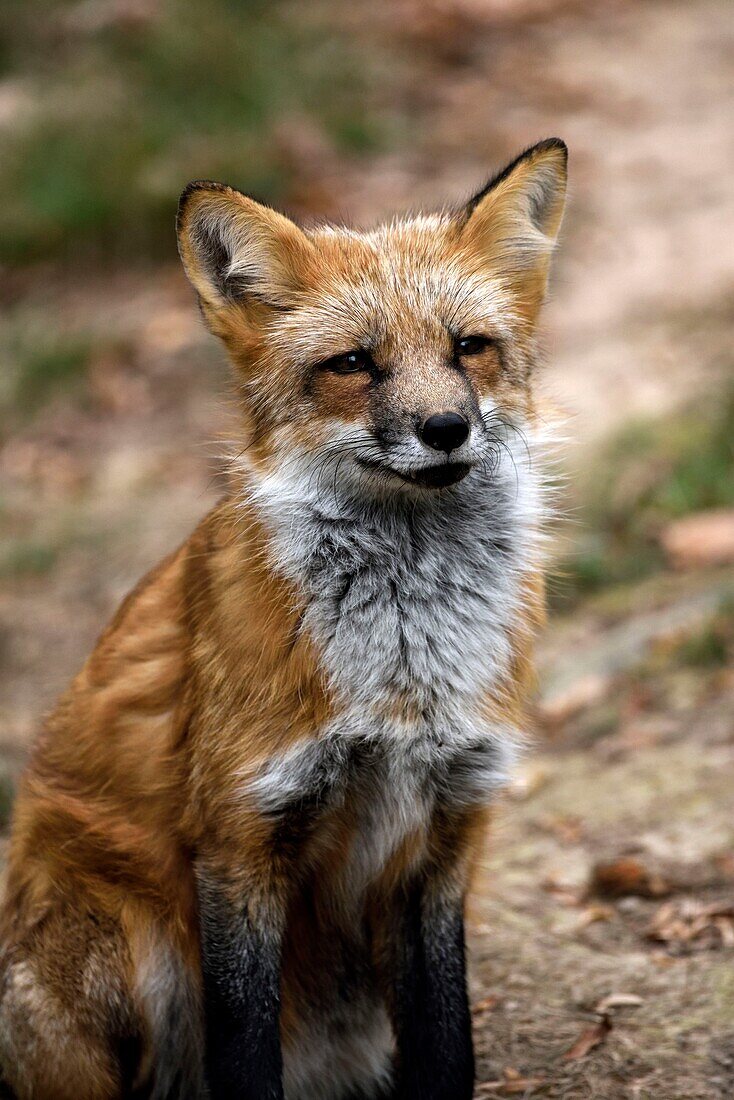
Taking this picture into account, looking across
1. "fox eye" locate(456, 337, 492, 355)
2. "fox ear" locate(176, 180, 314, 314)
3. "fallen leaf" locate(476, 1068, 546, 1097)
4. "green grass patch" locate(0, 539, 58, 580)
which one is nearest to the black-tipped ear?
"fox eye" locate(456, 337, 492, 355)

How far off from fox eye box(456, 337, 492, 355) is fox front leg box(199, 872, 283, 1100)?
60.2 inches

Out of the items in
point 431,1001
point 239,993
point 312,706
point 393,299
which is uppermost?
point 393,299

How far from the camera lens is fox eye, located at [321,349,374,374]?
127 inches

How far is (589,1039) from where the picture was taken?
387 cm

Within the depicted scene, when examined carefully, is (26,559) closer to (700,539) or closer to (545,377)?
(545,377)

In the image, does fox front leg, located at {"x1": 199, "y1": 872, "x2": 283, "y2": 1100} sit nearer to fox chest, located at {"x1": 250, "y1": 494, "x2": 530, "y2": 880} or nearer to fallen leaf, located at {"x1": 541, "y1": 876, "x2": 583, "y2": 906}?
fox chest, located at {"x1": 250, "y1": 494, "x2": 530, "y2": 880}

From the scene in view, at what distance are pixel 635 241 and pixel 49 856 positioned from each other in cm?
730

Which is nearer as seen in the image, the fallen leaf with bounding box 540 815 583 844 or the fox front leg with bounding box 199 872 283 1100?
the fox front leg with bounding box 199 872 283 1100

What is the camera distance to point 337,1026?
3.63 metres

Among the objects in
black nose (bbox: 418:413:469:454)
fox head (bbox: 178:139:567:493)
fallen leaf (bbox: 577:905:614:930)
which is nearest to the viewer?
black nose (bbox: 418:413:469:454)

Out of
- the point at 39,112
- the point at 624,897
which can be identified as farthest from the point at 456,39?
the point at 624,897

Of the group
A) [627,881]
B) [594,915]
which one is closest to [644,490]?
[627,881]

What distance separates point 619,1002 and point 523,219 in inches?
98.3

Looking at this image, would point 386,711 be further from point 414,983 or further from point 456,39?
point 456,39
